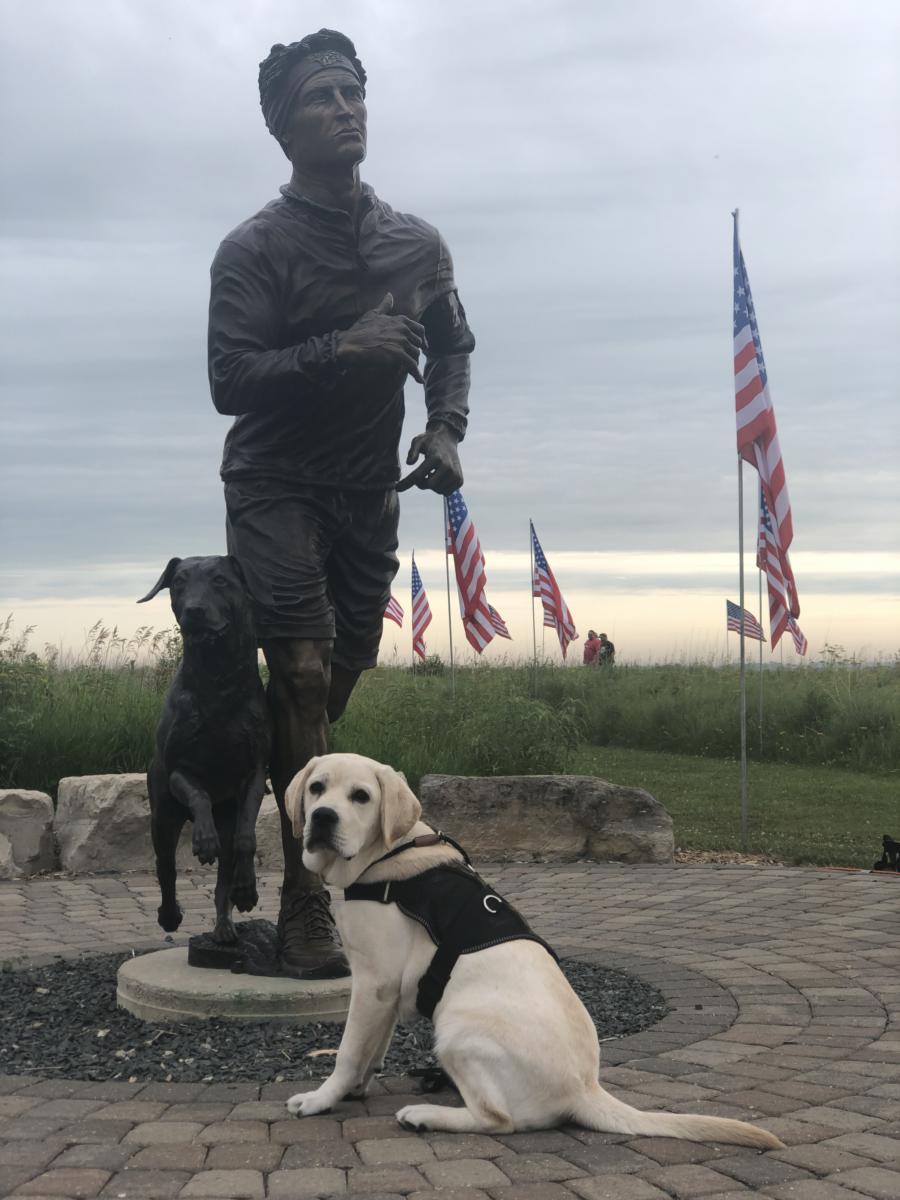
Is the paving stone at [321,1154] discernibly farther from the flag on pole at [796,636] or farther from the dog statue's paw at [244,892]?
the flag on pole at [796,636]

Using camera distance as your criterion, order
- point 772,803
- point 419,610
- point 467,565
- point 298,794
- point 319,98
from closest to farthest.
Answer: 1. point 298,794
2. point 319,98
3. point 772,803
4. point 467,565
5. point 419,610

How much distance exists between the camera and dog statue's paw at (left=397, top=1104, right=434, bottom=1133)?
3.47 m

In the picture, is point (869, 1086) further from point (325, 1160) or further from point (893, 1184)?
point (325, 1160)

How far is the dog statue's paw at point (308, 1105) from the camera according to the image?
3658 millimetres

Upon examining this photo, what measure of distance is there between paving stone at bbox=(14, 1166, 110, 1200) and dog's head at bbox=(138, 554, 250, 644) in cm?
197

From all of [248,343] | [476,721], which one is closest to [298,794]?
[248,343]

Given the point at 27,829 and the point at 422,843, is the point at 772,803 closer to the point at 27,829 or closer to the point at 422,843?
the point at 27,829

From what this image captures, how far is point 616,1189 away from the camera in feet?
10.2

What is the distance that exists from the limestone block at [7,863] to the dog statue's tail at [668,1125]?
6203mm

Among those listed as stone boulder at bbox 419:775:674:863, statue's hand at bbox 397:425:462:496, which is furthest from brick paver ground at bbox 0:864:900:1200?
stone boulder at bbox 419:775:674:863

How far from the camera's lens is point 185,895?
7.79 meters

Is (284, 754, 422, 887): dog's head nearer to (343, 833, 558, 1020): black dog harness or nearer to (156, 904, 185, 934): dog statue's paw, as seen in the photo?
(343, 833, 558, 1020): black dog harness

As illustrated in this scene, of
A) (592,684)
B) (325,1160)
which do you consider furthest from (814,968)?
(592,684)

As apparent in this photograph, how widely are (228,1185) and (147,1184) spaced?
20cm
